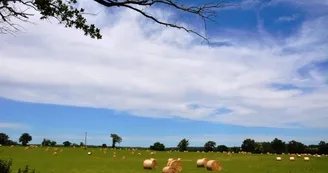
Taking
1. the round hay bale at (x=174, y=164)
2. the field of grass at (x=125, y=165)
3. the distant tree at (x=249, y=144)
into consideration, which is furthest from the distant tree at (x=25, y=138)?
the round hay bale at (x=174, y=164)

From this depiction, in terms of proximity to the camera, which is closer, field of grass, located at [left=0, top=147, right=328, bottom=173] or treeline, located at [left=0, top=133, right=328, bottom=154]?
field of grass, located at [left=0, top=147, right=328, bottom=173]

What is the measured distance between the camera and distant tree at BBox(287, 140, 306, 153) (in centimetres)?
10091

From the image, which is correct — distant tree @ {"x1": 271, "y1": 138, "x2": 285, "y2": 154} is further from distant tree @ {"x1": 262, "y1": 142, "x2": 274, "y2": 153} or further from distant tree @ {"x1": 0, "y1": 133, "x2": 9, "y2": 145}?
distant tree @ {"x1": 0, "y1": 133, "x2": 9, "y2": 145}

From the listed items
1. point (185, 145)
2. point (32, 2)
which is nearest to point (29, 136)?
point (185, 145)

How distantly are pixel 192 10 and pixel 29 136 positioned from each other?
516 feet

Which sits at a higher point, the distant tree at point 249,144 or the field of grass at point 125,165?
the distant tree at point 249,144

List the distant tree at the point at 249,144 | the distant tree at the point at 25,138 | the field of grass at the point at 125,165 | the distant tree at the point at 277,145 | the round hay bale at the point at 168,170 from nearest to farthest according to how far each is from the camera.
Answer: the round hay bale at the point at 168,170 → the field of grass at the point at 125,165 → the distant tree at the point at 277,145 → the distant tree at the point at 249,144 → the distant tree at the point at 25,138

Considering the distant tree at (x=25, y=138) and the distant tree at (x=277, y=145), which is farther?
the distant tree at (x=25, y=138)

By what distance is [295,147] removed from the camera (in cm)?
10506

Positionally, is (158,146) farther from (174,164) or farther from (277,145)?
(174,164)

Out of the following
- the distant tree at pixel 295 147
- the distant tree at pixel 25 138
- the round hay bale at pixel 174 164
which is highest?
the distant tree at pixel 25 138

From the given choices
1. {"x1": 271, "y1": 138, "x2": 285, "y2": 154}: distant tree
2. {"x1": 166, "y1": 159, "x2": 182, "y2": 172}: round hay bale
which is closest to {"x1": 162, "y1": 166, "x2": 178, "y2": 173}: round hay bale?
{"x1": 166, "y1": 159, "x2": 182, "y2": 172}: round hay bale

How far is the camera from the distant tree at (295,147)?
101 m

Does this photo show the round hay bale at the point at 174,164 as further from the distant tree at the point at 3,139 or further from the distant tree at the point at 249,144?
the distant tree at the point at 249,144
